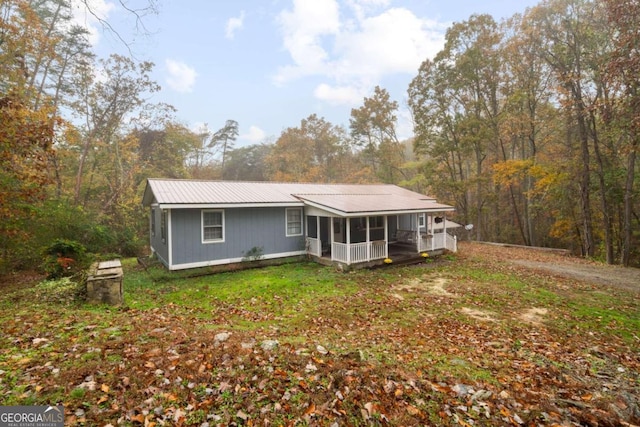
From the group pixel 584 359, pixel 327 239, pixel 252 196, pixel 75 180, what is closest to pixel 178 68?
pixel 252 196

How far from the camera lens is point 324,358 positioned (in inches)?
164

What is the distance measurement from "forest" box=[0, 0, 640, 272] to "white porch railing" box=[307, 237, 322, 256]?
30.6 feet

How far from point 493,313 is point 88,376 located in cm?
810

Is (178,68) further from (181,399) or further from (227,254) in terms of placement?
(181,399)

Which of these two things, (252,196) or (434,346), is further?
(252,196)

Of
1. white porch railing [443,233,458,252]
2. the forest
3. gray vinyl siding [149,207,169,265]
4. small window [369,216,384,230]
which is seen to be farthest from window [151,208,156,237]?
white porch railing [443,233,458,252]

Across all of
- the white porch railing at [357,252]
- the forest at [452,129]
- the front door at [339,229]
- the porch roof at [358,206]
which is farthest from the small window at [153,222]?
the white porch railing at [357,252]

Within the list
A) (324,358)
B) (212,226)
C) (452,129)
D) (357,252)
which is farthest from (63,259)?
(452,129)

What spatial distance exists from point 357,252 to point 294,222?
11.4 ft

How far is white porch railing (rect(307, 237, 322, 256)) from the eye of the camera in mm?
13141

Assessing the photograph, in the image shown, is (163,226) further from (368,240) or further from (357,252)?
(368,240)

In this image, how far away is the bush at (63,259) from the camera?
8.50 metres

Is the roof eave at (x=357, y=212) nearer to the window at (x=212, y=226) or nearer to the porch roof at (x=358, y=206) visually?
the porch roof at (x=358, y=206)

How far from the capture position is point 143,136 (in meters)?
25.5
